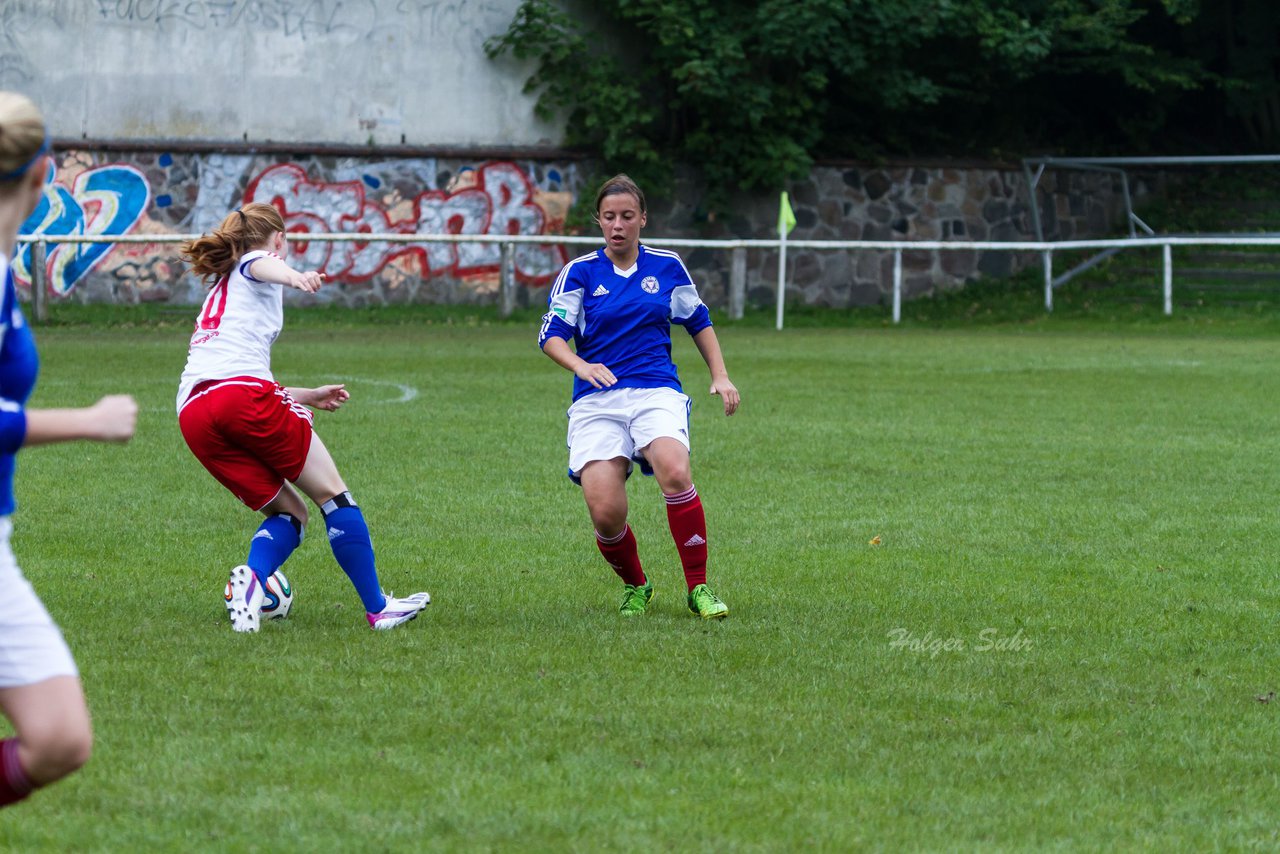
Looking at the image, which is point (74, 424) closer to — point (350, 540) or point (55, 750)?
point (55, 750)

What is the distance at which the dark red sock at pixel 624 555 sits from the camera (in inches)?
272

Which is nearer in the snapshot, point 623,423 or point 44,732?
point 44,732

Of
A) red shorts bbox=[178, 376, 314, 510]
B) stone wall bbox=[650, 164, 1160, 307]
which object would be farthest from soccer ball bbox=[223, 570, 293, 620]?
stone wall bbox=[650, 164, 1160, 307]

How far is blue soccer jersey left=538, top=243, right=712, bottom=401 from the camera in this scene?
271 inches

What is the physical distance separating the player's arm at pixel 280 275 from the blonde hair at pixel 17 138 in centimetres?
239

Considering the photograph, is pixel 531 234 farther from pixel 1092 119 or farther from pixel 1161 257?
pixel 1092 119

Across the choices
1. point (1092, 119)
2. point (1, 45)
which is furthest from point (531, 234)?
point (1092, 119)

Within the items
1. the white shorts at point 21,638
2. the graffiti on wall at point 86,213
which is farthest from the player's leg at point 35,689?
the graffiti on wall at point 86,213

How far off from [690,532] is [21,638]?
3805 millimetres

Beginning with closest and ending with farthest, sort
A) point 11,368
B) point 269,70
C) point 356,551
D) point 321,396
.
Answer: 1. point 11,368
2. point 356,551
3. point 321,396
4. point 269,70

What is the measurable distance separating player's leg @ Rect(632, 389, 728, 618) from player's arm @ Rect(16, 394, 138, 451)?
3.66m

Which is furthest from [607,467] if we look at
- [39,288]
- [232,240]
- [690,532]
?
[39,288]

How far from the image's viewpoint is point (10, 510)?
3.46 metres

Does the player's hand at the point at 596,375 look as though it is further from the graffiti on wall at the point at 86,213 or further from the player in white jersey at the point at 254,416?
the graffiti on wall at the point at 86,213
